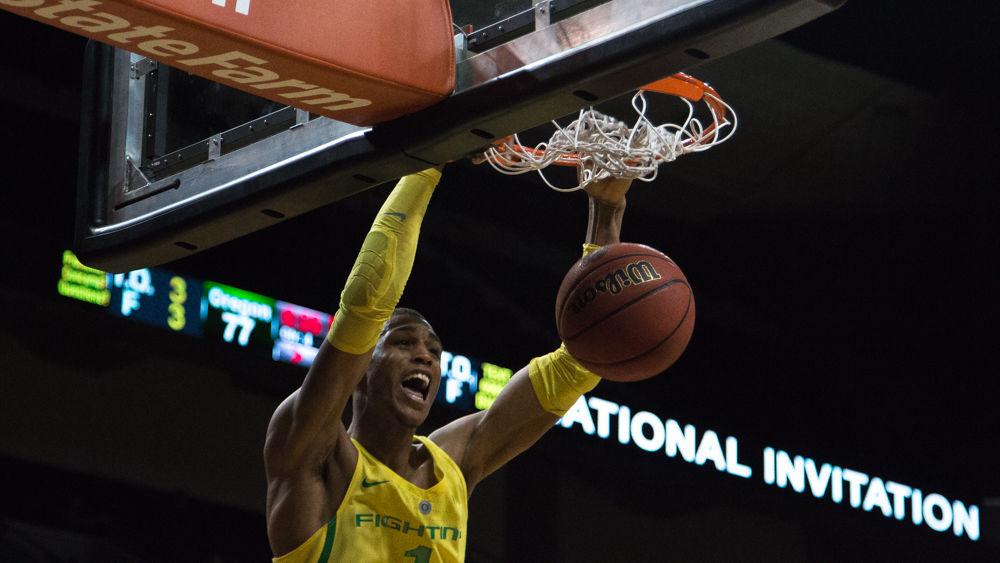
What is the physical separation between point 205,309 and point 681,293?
138 inches

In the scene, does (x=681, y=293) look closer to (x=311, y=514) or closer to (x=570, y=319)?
(x=570, y=319)

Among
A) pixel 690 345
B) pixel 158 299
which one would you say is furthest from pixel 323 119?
pixel 690 345

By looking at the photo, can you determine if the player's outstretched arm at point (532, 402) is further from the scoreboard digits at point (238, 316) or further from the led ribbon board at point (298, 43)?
the scoreboard digits at point (238, 316)

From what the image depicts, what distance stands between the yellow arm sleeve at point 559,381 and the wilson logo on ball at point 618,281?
355 millimetres

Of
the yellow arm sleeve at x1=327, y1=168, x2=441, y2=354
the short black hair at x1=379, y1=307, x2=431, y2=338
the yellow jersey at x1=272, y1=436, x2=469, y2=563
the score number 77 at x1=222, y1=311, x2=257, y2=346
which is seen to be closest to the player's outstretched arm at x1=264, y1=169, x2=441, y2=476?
the yellow arm sleeve at x1=327, y1=168, x2=441, y2=354

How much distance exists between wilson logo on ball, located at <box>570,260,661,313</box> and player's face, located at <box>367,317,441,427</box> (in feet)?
1.47

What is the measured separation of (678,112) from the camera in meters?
7.28

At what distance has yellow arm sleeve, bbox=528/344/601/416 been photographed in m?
4.04

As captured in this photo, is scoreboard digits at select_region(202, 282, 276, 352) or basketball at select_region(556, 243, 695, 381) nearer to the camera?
basketball at select_region(556, 243, 695, 381)

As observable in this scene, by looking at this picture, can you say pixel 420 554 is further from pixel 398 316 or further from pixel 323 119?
pixel 323 119

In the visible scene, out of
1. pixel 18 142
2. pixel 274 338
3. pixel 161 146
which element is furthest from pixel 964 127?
pixel 161 146

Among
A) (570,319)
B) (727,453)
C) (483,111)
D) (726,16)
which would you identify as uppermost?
(726,16)

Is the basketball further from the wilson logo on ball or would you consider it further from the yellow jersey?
the yellow jersey

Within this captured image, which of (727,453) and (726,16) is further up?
(726,16)
